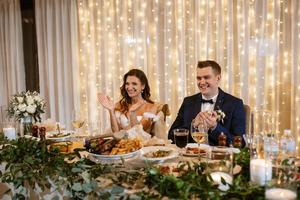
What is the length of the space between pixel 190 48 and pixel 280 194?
2948mm

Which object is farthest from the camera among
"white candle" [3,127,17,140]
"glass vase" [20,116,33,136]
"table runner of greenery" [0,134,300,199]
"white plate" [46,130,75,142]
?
"glass vase" [20,116,33,136]

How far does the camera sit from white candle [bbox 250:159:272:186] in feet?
4.20

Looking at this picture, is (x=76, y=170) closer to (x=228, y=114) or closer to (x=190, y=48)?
(x=228, y=114)

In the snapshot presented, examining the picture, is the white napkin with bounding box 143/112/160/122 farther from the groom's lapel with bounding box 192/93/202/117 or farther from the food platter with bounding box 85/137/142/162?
the food platter with bounding box 85/137/142/162

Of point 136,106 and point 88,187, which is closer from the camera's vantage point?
point 88,187

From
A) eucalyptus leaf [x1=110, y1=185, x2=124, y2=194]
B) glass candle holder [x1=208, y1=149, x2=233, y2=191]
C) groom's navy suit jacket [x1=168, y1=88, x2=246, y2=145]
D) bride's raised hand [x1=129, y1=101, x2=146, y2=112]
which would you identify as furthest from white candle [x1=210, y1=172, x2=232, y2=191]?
bride's raised hand [x1=129, y1=101, x2=146, y2=112]

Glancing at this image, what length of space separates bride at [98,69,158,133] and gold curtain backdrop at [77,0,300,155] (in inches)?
33.4

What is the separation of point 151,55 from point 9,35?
2533 millimetres

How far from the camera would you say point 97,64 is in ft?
15.3

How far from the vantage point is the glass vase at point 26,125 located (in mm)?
2635

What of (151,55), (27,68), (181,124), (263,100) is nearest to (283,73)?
(263,100)

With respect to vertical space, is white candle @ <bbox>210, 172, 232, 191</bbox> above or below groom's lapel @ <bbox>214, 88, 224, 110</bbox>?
below

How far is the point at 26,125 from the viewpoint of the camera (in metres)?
2.70

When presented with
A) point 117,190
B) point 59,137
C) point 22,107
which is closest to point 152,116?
point 59,137
